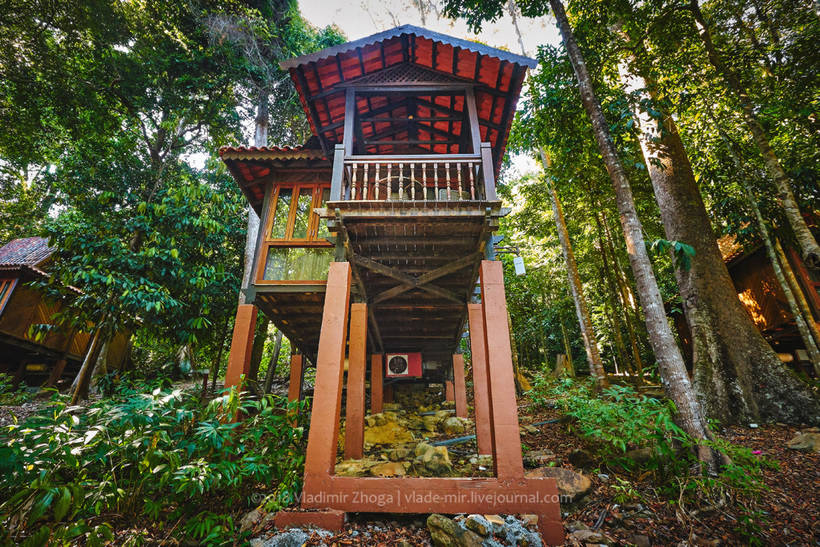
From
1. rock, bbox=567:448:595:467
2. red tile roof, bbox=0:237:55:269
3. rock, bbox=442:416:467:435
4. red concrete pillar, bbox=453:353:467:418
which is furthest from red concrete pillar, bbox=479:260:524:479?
red tile roof, bbox=0:237:55:269

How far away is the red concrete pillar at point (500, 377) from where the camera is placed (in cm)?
366

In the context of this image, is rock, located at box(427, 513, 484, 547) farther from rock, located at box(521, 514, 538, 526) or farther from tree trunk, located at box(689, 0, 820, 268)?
tree trunk, located at box(689, 0, 820, 268)

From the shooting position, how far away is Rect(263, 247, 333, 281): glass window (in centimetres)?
691

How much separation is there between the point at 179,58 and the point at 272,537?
14.9 metres

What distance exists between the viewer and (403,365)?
34.8 ft

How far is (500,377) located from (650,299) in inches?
98.9

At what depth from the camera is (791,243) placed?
798 cm

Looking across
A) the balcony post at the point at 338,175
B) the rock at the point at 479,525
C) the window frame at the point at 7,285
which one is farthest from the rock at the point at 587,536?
the window frame at the point at 7,285

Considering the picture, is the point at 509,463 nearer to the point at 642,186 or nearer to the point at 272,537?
the point at 272,537

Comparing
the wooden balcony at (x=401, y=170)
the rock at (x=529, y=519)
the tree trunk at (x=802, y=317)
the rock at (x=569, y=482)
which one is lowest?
the rock at (x=529, y=519)

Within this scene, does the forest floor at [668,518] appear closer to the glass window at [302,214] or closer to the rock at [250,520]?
the rock at [250,520]

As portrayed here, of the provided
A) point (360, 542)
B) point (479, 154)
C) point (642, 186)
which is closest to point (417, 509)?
point (360, 542)

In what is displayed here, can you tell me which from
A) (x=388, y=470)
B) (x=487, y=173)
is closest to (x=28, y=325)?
(x=388, y=470)

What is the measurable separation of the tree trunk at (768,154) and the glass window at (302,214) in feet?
28.1
